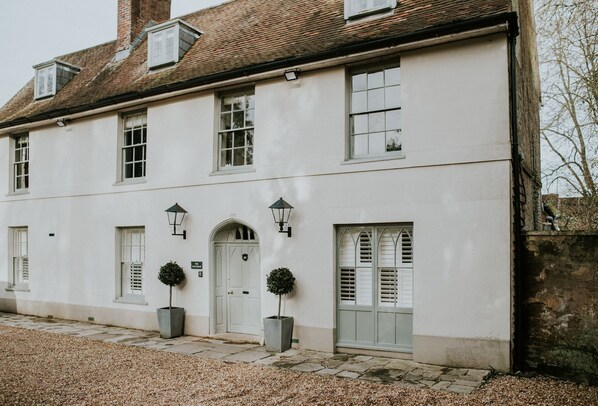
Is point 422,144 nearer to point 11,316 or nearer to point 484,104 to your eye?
point 484,104

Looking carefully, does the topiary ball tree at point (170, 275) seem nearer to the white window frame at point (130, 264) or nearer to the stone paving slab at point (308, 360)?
the stone paving slab at point (308, 360)

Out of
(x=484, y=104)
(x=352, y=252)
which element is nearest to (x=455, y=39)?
(x=484, y=104)

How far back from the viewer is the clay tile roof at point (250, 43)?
9.73 metres

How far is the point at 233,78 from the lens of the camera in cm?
1153

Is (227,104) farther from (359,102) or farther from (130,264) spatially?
(130,264)

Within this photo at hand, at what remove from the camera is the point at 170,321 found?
465 inches

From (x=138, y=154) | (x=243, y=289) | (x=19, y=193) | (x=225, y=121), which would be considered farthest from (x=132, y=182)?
(x=19, y=193)

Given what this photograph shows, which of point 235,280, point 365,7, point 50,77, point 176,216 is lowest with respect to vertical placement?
point 235,280

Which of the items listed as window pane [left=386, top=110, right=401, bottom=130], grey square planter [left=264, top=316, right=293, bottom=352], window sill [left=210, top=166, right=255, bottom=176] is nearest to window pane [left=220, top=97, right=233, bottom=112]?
window sill [left=210, top=166, right=255, bottom=176]

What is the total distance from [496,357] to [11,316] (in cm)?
1385

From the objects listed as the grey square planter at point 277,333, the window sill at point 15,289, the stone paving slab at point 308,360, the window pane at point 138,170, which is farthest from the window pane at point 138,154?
the grey square planter at point 277,333

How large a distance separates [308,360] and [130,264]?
6458 millimetres

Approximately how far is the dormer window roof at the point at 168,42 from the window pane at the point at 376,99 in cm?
620

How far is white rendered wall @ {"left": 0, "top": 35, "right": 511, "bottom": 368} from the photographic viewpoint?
891 cm
